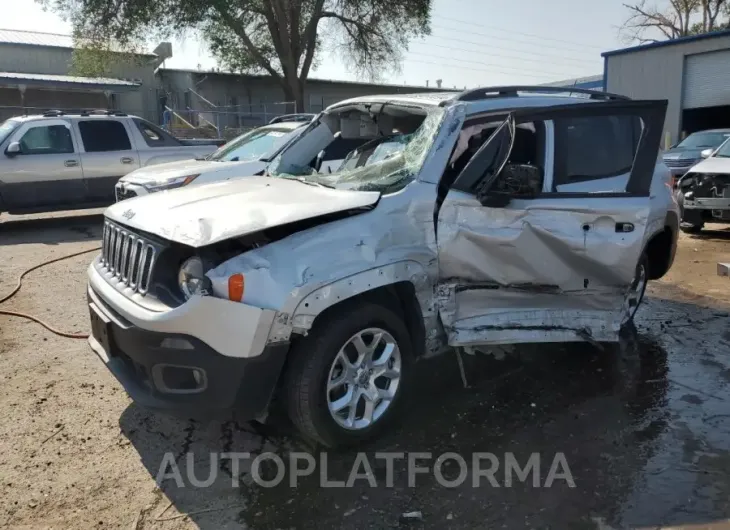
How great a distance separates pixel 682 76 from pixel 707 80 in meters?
0.89

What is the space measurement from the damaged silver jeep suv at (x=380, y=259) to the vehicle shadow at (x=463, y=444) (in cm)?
34

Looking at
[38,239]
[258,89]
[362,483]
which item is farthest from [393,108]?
[258,89]

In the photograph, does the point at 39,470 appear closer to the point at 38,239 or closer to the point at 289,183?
the point at 289,183

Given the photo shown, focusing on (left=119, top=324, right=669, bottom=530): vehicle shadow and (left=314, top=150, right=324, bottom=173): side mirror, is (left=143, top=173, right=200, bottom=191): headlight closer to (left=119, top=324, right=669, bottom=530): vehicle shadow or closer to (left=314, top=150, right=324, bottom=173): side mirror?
(left=314, top=150, right=324, bottom=173): side mirror

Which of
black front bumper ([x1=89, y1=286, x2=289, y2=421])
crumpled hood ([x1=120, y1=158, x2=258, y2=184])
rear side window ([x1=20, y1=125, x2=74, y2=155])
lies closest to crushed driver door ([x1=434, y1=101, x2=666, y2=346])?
black front bumper ([x1=89, y1=286, x2=289, y2=421])

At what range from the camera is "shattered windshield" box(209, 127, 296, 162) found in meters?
8.83

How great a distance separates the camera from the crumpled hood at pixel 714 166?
9.48 metres

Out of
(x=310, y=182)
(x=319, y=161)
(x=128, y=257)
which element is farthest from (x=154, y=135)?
(x=128, y=257)

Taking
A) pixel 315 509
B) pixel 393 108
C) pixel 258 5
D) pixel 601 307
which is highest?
pixel 258 5

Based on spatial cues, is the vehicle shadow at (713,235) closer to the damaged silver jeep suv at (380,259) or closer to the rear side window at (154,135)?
the damaged silver jeep suv at (380,259)

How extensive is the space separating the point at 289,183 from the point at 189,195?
69cm

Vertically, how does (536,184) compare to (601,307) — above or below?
above

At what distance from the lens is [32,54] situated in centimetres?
2938

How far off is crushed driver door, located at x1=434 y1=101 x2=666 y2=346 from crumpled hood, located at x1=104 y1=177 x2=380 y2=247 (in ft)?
2.26
